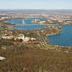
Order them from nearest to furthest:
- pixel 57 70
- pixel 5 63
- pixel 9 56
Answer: pixel 57 70 → pixel 5 63 → pixel 9 56

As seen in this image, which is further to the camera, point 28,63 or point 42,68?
point 28,63

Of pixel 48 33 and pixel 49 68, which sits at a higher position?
pixel 49 68

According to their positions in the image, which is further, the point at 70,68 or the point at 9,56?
the point at 9,56

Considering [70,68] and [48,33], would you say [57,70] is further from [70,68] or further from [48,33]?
[48,33]

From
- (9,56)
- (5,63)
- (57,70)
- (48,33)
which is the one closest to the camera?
(57,70)

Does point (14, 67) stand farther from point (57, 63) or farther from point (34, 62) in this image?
point (57, 63)

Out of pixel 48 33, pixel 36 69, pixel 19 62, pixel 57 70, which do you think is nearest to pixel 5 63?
pixel 19 62

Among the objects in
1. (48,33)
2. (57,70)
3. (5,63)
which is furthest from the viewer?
(48,33)

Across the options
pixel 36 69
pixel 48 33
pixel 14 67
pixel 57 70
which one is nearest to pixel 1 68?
pixel 14 67

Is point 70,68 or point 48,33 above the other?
point 70,68
